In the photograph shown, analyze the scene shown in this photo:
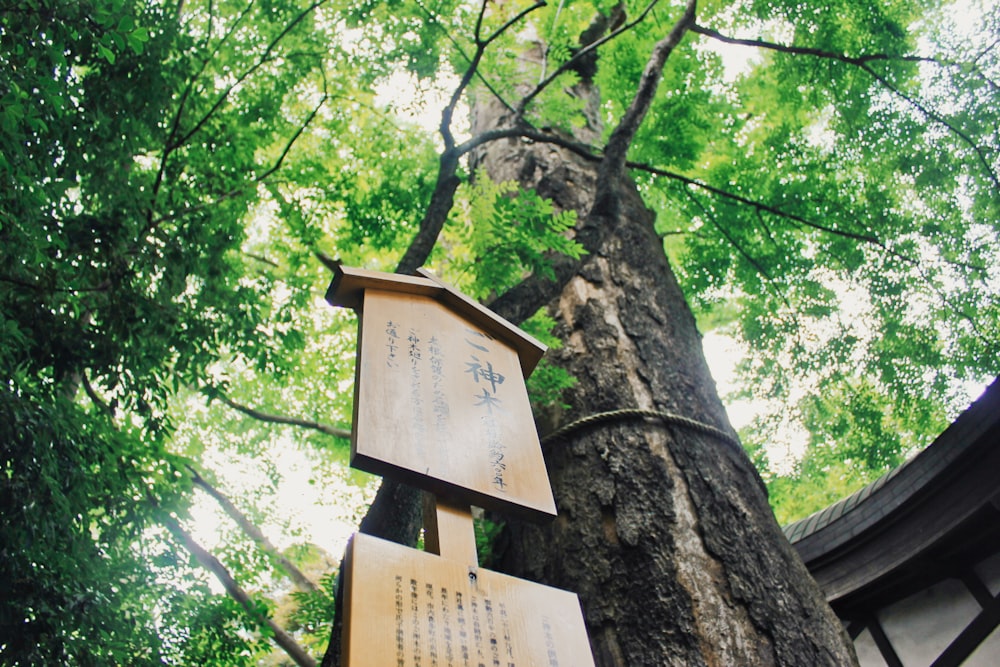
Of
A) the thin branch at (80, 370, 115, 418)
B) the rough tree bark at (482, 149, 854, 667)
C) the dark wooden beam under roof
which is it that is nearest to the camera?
the rough tree bark at (482, 149, 854, 667)

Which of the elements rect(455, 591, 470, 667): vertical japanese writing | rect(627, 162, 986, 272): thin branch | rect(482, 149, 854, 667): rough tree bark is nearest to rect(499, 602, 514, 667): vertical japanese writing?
rect(455, 591, 470, 667): vertical japanese writing

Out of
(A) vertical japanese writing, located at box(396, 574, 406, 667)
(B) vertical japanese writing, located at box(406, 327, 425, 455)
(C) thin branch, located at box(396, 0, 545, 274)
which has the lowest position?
(A) vertical japanese writing, located at box(396, 574, 406, 667)

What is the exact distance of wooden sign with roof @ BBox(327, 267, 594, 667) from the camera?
1676 millimetres

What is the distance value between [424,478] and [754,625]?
65.0 inches

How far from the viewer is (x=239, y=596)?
547cm

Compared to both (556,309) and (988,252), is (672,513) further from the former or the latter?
(988,252)

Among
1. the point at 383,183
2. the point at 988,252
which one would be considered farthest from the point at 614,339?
the point at 988,252

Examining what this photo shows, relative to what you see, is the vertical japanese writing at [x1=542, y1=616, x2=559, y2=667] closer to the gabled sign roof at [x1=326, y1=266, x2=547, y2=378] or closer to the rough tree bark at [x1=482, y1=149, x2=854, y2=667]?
the rough tree bark at [x1=482, y1=149, x2=854, y2=667]

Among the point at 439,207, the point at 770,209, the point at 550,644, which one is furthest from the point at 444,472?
the point at 770,209

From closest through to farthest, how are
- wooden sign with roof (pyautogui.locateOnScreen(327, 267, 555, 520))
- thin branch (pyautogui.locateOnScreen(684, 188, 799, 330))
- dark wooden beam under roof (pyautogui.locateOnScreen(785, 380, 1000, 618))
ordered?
wooden sign with roof (pyautogui.locateOnScreen(327, 267, 555, 520)) → dark wooden beam under roof (pyautogui.locateOnScreen(785, 380, 1000, 618)) → thin branch (pyautogui.locateOnScreen(684, 188, 799, 330))

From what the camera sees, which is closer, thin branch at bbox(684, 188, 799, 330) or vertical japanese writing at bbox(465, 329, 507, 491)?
vertical japanese writing at bbox(465, 329, 507, 491)

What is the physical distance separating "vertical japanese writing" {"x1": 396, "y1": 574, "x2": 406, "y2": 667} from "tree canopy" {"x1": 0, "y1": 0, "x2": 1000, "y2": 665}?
84.9 inches

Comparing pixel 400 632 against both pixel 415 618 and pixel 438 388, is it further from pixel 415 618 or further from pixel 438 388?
pixel 438 388

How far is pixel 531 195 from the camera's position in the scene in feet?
13.2
